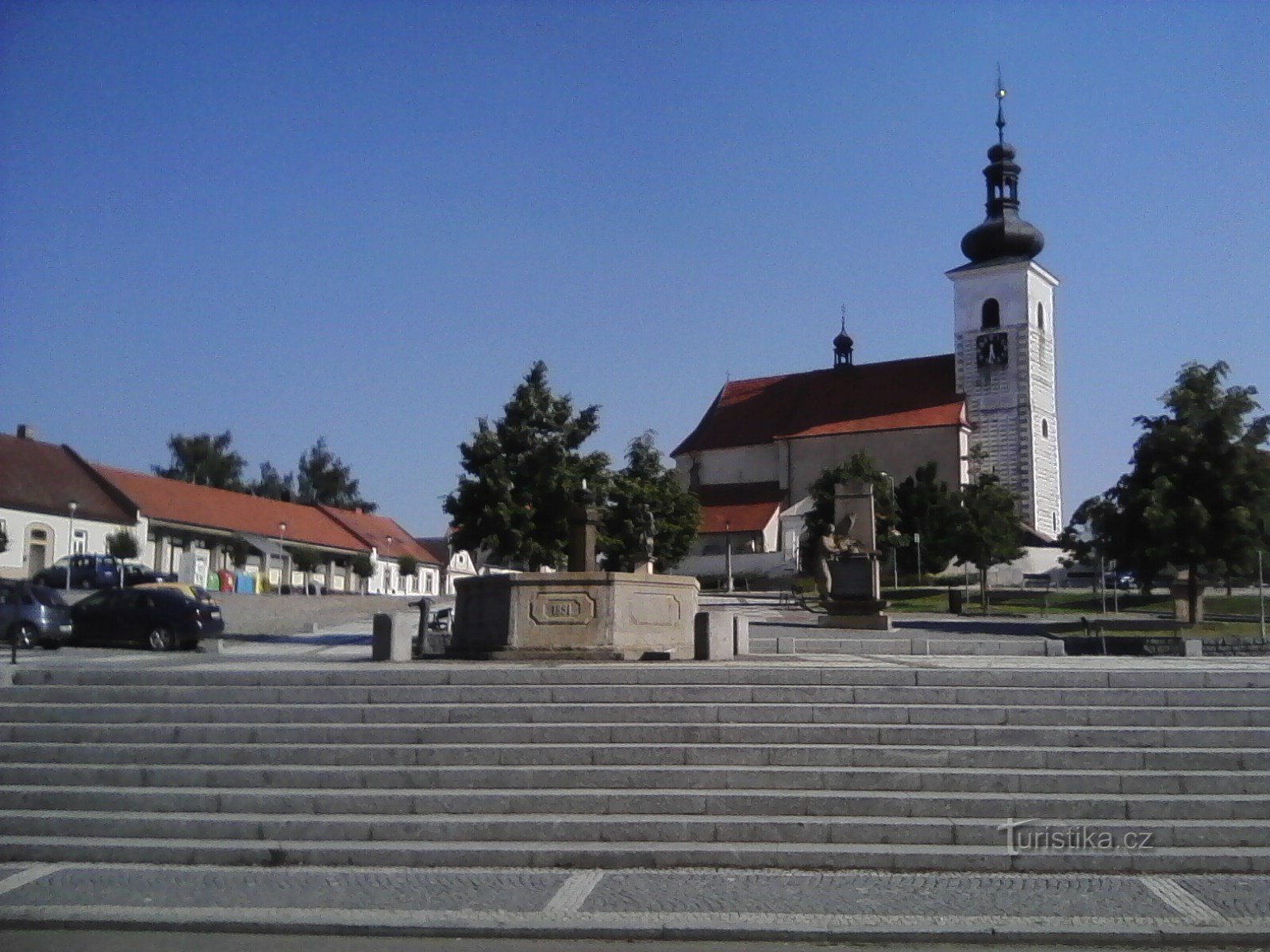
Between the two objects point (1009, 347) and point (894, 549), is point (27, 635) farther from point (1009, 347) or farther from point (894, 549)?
point (1009, 347)

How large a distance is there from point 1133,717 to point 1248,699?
132cm

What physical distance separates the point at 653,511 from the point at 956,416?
3433cm

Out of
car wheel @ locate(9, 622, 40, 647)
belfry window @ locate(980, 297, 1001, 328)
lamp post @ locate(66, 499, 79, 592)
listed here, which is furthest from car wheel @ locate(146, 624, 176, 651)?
belfry window @ locate(980, 297, 1001, 328)

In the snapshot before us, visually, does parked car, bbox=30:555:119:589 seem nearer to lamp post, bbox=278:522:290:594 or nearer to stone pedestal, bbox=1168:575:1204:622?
lamp post, bbox=278:522:290:594

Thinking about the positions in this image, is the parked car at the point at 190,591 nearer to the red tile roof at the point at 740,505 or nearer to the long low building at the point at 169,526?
the long low building at the point at 169,526

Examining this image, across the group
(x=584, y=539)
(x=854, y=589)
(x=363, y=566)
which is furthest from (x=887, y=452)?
(x=584, y=539)

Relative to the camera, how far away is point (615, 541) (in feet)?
138

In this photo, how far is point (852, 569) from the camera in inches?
1127

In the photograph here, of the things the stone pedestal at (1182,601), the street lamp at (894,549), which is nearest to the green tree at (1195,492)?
the stone pedestal at (1182,601)

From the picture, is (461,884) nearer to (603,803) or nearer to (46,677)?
(603,803)

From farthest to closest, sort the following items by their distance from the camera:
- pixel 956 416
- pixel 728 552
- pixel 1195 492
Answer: pixel 956 416
pixel 728 552
pixel 1195 492

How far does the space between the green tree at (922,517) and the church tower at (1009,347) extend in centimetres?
1023

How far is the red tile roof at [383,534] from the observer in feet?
270

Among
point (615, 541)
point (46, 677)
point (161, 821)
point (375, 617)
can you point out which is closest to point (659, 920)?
point (161, 821)
